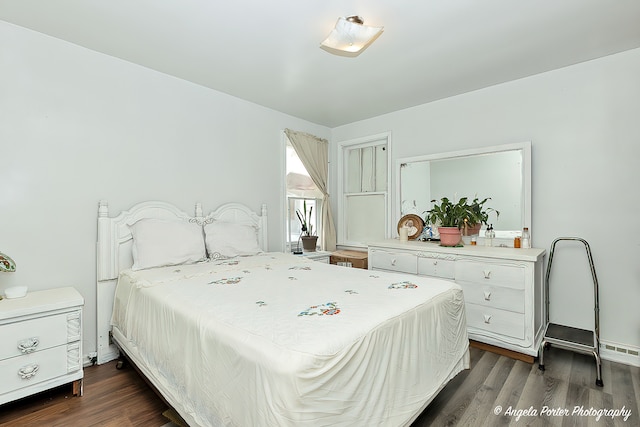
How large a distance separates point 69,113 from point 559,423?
3.83 m

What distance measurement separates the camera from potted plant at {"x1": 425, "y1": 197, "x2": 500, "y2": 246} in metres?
3.05

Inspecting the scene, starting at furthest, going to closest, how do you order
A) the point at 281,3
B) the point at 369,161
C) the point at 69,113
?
1. the point at 369,161
2. the point at 69,113
3. the point at 281,3

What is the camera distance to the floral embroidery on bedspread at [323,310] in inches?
57.4

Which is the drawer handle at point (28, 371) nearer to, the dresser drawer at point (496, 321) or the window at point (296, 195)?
the window at point (296, 195)

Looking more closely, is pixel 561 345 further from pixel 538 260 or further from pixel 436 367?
pixel 436 367

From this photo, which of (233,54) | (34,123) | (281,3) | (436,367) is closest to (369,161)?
(233,54)

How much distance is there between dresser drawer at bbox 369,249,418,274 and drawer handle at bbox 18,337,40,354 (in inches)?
110

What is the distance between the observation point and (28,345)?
1837 mm

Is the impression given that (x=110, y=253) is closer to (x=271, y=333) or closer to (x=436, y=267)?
(x=271, y=333)

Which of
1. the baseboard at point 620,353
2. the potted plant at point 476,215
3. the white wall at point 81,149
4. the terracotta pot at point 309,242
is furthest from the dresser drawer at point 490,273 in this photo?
the white wall at point 81,149

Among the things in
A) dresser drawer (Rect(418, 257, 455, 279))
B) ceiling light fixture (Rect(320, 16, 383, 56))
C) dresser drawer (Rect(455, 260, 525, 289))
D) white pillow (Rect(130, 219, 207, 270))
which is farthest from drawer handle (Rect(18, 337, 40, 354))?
dresser drawer (Rect(455, 260, 525, 289))

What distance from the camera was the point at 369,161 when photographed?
4312mm

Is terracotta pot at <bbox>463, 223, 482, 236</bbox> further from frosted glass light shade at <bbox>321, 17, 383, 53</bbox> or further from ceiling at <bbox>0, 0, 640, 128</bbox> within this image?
frosted glass light shade at <bbox>321, 17, 383, 53</bbox>

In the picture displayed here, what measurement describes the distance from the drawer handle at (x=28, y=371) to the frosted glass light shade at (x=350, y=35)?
272cm
